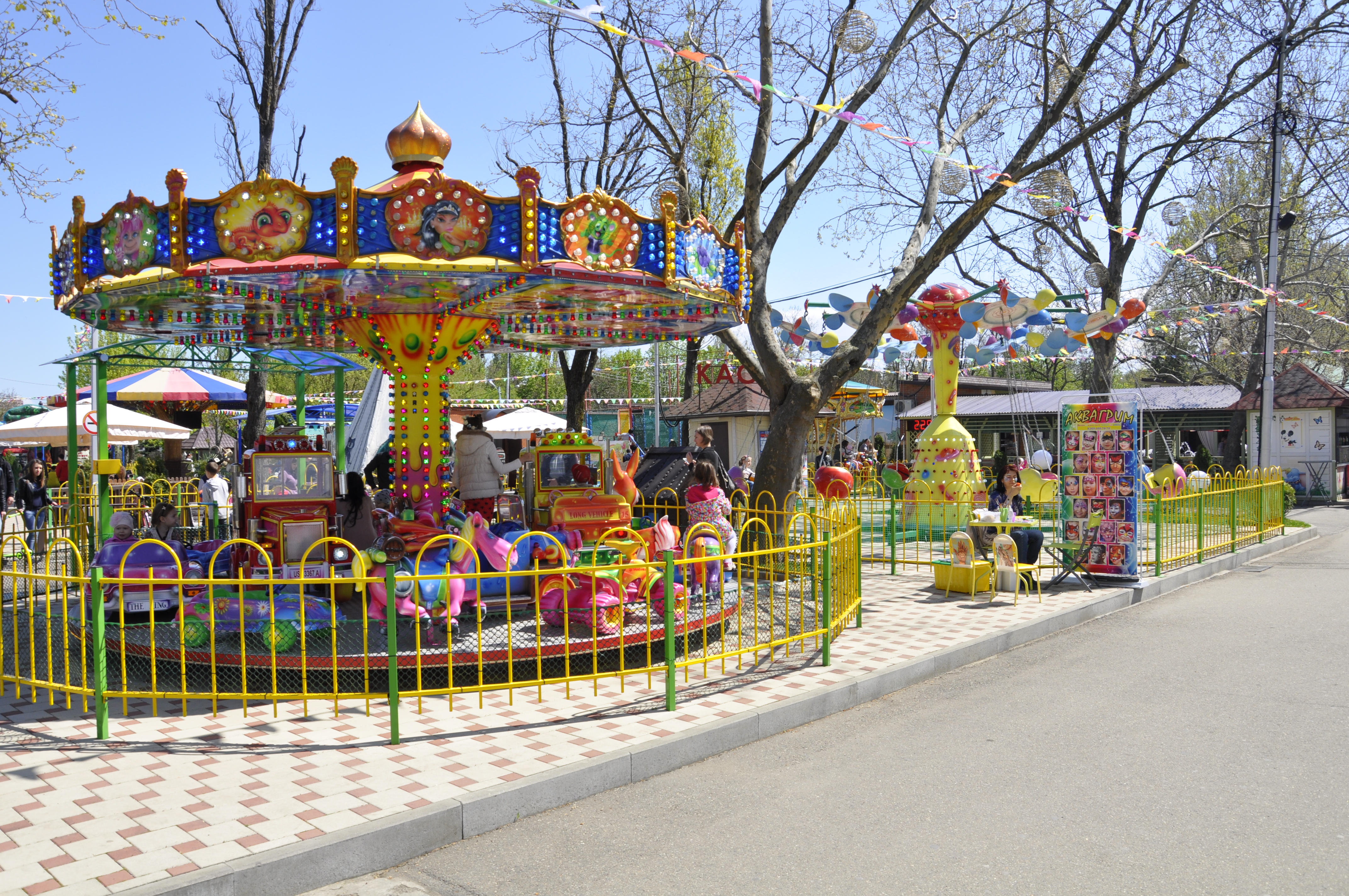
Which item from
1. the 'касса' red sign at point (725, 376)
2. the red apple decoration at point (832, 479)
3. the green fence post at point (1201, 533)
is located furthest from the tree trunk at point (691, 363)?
the green fence post at point (1201, 533)

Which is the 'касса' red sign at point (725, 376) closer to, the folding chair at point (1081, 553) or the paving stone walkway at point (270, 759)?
the folding chair at point (1081, 553)

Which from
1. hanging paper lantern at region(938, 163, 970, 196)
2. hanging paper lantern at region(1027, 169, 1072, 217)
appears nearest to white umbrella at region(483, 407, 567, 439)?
hanging paper lantern at region(938, 163, 970, 196)

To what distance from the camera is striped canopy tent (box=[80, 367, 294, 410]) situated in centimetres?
1537

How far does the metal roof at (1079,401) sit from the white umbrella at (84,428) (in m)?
21.8

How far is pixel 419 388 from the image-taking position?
1023 cm

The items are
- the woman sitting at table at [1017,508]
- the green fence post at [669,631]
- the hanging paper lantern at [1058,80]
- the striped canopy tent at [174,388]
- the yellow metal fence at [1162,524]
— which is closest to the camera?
the green fence post at [669,631]

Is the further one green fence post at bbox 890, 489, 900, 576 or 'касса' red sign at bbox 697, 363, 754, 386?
'касса' red sign at bbox 697, 363, 754, 386

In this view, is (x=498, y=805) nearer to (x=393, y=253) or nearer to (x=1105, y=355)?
(x=393, y=253)

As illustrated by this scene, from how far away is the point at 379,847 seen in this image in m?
4.36

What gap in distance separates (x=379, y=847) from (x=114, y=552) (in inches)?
216

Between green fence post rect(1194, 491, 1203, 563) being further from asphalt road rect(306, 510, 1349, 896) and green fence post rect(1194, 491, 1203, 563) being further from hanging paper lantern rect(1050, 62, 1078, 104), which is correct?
hanging paper lantern rect(1050, 62, 1078, 104)

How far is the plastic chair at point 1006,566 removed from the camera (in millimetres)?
10945

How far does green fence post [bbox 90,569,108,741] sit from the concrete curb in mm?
2533

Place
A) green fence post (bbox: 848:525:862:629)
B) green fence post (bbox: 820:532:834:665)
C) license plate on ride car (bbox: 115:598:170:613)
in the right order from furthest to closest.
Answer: green fence post (bbox: 848:525:862:629) → license plate on ride car (bbox: 115:598:170:613) → green fence post (bbox: 820:532:834:665)
